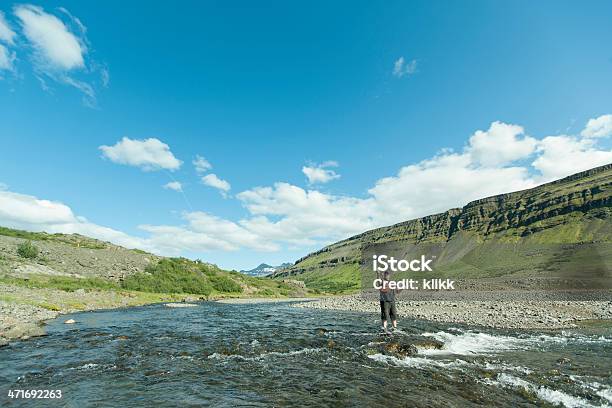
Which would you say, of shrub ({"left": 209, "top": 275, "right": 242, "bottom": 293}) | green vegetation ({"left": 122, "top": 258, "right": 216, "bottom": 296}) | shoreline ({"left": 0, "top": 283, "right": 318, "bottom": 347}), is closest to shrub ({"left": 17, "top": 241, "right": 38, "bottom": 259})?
green vegetation ({"left": 122, "top": 258, "right": 216, "bottom": 296})

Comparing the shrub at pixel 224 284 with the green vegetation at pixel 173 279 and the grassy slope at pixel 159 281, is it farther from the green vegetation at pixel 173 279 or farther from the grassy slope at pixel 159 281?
the green vegetation at pixel 173 279

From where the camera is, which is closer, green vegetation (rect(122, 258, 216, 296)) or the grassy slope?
the grassy slope

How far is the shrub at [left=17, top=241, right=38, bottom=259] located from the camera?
74.4 m

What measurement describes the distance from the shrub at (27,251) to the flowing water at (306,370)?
64386 mm

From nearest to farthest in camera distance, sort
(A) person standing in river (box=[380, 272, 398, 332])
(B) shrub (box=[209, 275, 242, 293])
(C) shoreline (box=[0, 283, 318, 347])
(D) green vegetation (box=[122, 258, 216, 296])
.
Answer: (C) shoreline (box=[0, 283, 318, 347]) → (A) person standing in river (box=[380, 272, 398, 332]) → (D) green vegetation (box=[122, 258, 216, 296]) → (B) shrub (box=[209, 275, 242, 293])

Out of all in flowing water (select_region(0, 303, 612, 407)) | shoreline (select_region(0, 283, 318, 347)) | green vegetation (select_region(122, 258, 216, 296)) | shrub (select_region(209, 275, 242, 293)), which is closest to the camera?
flowing water (select_region(0, 303, 612, 407))

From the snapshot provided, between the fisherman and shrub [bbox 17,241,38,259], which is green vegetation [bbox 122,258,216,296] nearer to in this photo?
shrub [bbox 17,241,38,259]

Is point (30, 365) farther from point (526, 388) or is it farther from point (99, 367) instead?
point (526, 388)

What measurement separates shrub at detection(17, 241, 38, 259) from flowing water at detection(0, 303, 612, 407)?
64.4m

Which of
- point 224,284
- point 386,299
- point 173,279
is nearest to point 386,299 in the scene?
point 386,299

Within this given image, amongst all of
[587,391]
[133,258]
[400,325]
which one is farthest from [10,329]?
[133,258]

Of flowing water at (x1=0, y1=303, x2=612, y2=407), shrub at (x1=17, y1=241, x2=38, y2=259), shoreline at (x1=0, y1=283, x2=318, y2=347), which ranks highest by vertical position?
shrub at (x1=17, y1=241, x2=38, y2=259)

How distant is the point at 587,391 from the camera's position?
13125 millimetres

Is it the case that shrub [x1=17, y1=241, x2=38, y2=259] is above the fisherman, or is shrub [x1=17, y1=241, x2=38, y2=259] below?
above
